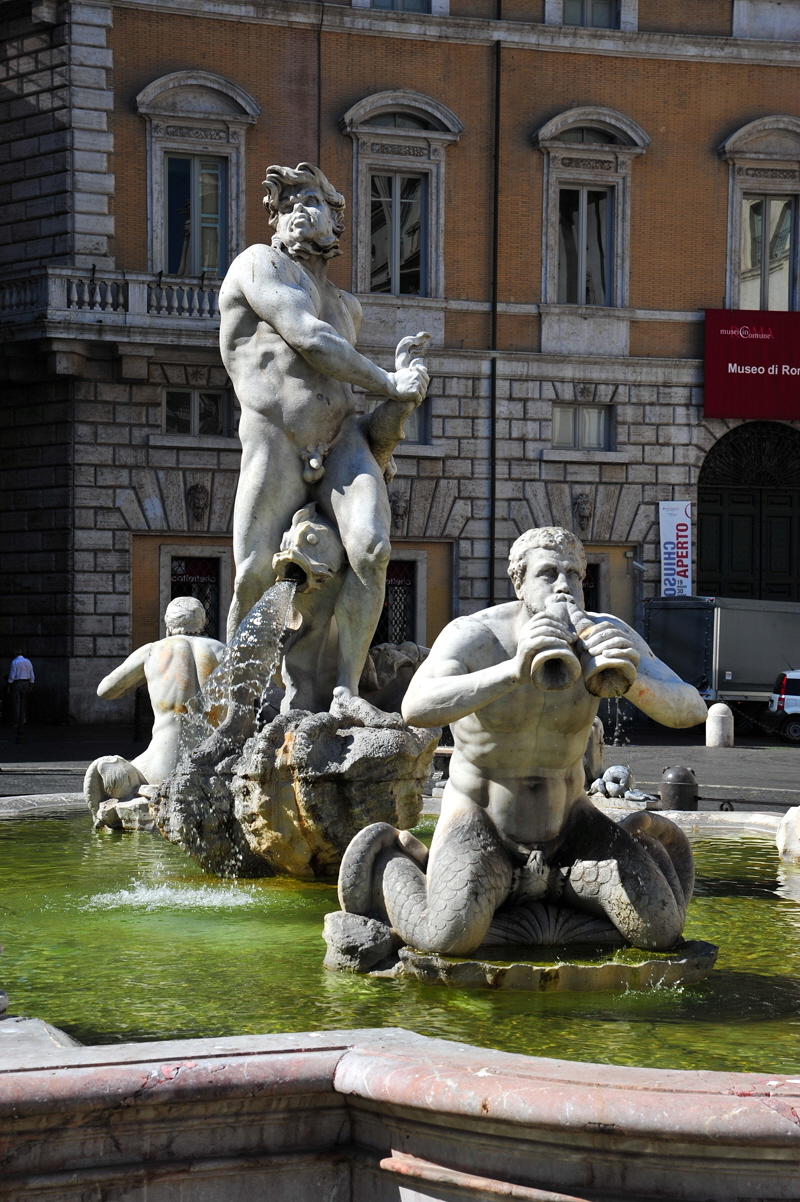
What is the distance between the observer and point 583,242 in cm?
2628

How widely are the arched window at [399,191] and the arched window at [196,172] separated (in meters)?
1.91

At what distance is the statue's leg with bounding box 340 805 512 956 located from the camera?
4.20 metres

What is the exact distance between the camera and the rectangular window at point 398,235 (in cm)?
2562

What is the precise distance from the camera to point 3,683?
24125mm

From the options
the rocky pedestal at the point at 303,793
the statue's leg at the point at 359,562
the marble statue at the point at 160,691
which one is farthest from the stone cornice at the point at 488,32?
the rocky pedestal at the point at 303,793

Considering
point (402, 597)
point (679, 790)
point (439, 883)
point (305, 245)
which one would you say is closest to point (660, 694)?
point (439, 883)

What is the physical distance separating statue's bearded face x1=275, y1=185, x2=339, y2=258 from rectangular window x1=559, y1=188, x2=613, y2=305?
1987cm

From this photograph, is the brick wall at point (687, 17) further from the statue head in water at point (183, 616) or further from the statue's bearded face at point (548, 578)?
the statue's bearded face at point (548, 578)

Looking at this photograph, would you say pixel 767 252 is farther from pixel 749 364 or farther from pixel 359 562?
pixel 359 562

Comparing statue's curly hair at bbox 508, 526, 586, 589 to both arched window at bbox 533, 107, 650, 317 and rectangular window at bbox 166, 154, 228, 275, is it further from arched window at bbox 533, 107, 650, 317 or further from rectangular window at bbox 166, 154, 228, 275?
arched window at bbox 533, 107, 650, 317

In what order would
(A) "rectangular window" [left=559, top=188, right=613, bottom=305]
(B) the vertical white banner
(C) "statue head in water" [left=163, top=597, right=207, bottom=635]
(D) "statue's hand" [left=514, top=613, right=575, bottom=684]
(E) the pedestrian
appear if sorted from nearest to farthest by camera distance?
(D) "statue's hand" [left=514, top=613, right=575, bottom=684], (C) "statue head in water" [left=163, top=597, right=207, bottom=635], (E) the pedestrian, (B) the vertical white banner, (A) "rectangular window" [left=559, top=188, right=613, bottom=305]

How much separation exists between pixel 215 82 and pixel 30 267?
162 inches

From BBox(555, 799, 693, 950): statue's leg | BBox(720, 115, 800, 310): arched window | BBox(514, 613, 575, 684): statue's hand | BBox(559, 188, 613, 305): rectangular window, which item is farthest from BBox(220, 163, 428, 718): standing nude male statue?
BBox(720, 115, 800, 310): arched window

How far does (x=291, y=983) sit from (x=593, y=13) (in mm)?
24756
